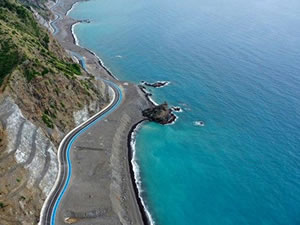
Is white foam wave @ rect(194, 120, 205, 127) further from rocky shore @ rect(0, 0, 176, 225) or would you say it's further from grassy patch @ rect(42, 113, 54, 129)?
grassy patch @ rect(42, 113, 54, 129)

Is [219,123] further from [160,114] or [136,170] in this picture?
[136,170]

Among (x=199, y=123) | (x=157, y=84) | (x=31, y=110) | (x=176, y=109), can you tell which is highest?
(x=31, y=110)

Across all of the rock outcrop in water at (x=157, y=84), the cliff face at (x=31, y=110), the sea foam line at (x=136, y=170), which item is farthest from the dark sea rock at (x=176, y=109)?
the cliff face at (x=31, y=110)

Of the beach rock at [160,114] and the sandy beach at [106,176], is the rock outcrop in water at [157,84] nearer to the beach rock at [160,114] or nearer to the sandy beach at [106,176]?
the sandy beach at [106,176]

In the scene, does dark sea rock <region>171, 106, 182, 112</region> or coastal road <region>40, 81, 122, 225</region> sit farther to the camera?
dark sea rock <region>171, 106, 182, 112</region>

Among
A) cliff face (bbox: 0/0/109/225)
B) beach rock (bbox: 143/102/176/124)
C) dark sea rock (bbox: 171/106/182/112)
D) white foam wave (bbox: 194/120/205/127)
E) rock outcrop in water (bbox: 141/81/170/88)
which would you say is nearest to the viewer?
cliff face (bbox: 0/0/109/225)

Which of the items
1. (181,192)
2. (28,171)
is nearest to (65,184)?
(28,171)

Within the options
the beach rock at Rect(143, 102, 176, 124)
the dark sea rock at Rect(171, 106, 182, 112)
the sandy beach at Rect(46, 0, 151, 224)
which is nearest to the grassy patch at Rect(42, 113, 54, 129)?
the sandy beach at Rect(46, 0, 151, 224)

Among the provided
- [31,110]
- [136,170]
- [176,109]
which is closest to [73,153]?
[31,110]
